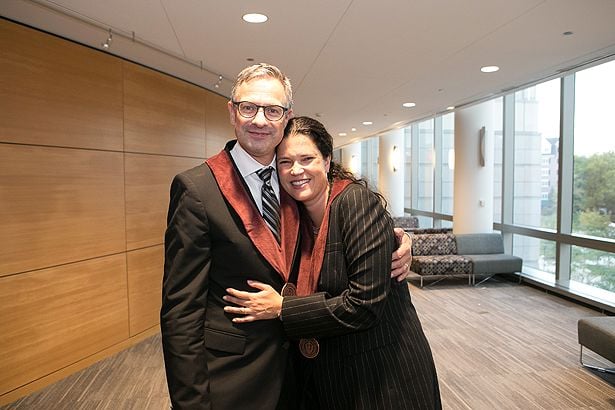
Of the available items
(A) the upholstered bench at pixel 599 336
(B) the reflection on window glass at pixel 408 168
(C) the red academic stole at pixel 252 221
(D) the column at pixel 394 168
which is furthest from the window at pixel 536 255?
(C) the red academic stole at pixel 252 221

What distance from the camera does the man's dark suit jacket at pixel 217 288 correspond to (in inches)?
62.5

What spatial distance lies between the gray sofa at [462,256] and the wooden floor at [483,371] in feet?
5.25

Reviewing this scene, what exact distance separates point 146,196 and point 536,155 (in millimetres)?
7233

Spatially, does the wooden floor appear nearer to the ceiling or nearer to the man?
the man

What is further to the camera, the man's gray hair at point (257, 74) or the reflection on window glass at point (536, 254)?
the reflection on window glass at point (536, 254)

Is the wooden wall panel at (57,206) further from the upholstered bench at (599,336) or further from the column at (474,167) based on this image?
the column at (474,167)

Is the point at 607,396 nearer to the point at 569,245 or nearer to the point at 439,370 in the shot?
the point at 439,370

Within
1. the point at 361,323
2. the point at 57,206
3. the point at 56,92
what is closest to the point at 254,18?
the point at 56,92

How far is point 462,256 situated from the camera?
352 inches

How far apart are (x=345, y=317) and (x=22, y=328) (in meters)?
3.74

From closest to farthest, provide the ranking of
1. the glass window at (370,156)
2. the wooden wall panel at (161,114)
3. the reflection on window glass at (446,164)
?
1. the wooden wall panel at (161,114)
2. the reflection on window glass at (446,164)
3. the glass window at (370,156)

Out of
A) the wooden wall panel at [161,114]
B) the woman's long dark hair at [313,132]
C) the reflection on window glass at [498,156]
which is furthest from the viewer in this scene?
the reflection on window glass at [498,156]

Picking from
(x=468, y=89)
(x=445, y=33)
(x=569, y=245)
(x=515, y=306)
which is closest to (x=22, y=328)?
(x=445, y=33)

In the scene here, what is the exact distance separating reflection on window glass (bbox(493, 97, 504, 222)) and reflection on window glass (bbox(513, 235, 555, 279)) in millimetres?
760
